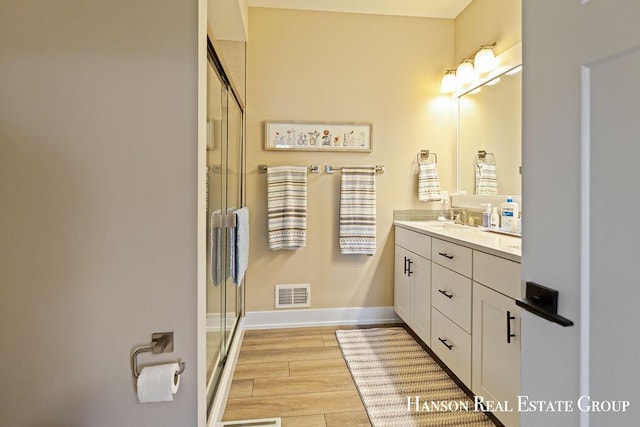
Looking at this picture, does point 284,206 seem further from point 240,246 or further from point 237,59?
point 237,59

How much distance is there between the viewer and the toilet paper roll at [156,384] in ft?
3.10

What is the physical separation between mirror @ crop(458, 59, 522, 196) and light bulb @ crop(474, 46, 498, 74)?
0.09 metres

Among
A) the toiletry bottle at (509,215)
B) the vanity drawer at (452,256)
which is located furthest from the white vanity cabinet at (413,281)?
the toiletry bottle at (509,215)

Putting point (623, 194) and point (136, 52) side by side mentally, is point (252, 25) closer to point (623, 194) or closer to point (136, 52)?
point (136, 52)

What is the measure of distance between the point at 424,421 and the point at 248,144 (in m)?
2.25

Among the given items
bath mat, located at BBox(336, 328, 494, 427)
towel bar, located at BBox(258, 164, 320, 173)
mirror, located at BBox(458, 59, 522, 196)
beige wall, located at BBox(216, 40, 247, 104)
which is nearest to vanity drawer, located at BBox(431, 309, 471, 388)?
bath mat, located at BBox(336, 328, 494, 427)

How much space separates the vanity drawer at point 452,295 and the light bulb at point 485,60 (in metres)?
1.50

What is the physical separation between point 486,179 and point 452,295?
3.41ft

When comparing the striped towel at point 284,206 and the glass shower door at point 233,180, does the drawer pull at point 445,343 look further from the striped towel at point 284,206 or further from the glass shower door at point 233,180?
the glass shower door at point 233,180

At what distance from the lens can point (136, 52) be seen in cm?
97

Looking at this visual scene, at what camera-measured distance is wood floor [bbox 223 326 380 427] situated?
5.29 feet

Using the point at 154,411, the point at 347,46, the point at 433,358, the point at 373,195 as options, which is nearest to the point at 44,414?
the point at 154,411

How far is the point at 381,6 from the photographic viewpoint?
105 inches

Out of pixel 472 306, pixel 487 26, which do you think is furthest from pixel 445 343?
pixel 487 26
